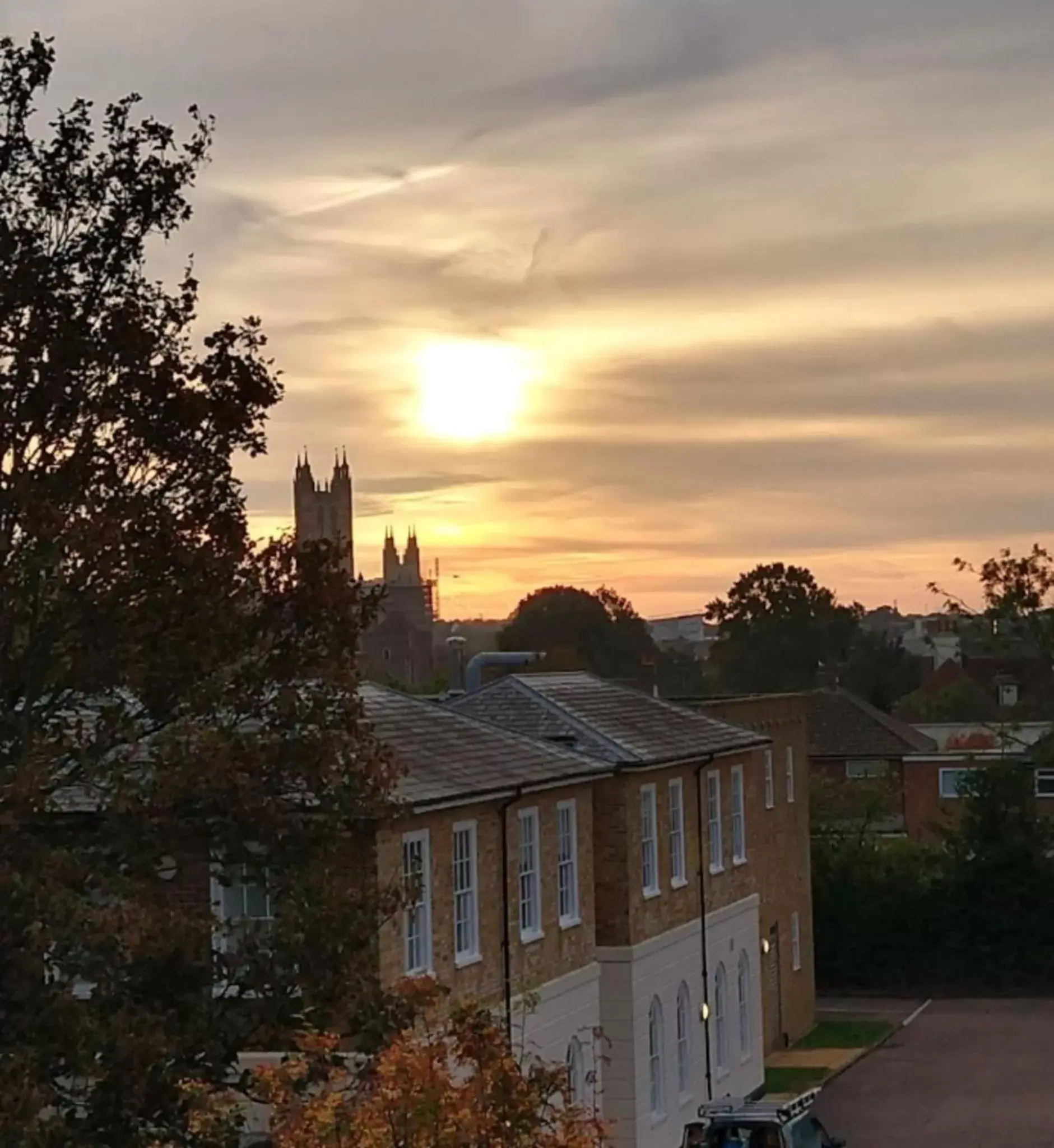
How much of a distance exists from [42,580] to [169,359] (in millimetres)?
2195

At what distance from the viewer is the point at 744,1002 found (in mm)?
40500

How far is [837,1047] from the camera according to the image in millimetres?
46000

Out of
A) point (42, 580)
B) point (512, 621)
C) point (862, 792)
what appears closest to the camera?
point (42, 580)

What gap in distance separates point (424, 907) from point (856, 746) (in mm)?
55838

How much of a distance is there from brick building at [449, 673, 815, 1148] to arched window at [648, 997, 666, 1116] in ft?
0.11

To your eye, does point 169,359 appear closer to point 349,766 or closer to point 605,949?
point 349,766

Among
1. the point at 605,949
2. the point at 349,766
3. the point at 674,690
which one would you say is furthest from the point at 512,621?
the point at 349,766

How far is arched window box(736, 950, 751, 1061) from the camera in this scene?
39.8 meters

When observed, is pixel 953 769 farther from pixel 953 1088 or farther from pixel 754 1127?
pixel 754 1127

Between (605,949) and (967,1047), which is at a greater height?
(605,949)

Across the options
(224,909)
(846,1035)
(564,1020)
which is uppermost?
(224,909)

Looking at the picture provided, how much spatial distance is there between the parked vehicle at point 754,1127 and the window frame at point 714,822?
947 cm

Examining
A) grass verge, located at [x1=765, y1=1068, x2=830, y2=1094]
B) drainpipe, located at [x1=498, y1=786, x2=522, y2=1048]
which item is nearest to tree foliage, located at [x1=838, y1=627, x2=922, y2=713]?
grass verge, located at [x1=765, y1=1068, x2=830, y2=1094]

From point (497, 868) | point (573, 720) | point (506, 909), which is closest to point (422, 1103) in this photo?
point (497, 868)
